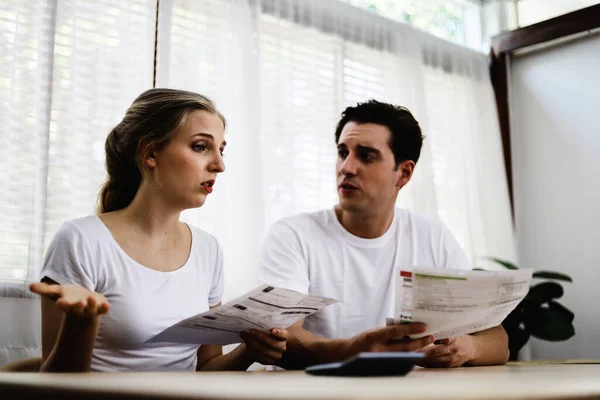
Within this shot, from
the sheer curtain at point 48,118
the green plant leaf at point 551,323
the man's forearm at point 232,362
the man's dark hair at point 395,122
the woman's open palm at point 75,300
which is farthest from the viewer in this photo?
the green plant leaf at point 551,323

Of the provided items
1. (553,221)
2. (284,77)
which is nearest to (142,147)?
(284,77)

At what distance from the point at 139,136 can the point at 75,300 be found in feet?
2.37

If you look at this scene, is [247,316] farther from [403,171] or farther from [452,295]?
[403,171]

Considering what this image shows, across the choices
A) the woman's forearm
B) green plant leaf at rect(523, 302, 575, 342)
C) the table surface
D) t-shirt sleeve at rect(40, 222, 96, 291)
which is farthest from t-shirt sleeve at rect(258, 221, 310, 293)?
green plant leaf at rect(523, 302, 575, 342)

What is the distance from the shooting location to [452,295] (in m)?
1.35

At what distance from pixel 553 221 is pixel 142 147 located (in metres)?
2.76

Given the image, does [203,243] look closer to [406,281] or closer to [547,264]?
[406,281]

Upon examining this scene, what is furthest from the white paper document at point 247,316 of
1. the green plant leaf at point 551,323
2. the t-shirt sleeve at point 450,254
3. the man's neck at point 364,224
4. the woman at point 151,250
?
the green plant leaf at point 551,323

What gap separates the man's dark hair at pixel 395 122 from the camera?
2258 mm

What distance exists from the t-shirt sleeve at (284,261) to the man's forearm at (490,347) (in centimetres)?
50

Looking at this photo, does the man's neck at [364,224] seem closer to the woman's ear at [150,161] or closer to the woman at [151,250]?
the woman at [151,250]

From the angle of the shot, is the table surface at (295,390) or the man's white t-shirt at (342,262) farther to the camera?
the man's white t-shirt at (342,262)

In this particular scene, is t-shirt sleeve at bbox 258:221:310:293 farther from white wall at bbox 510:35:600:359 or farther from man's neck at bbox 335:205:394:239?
white wall at bbox 510:35:600:359

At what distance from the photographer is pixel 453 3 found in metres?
4.01
